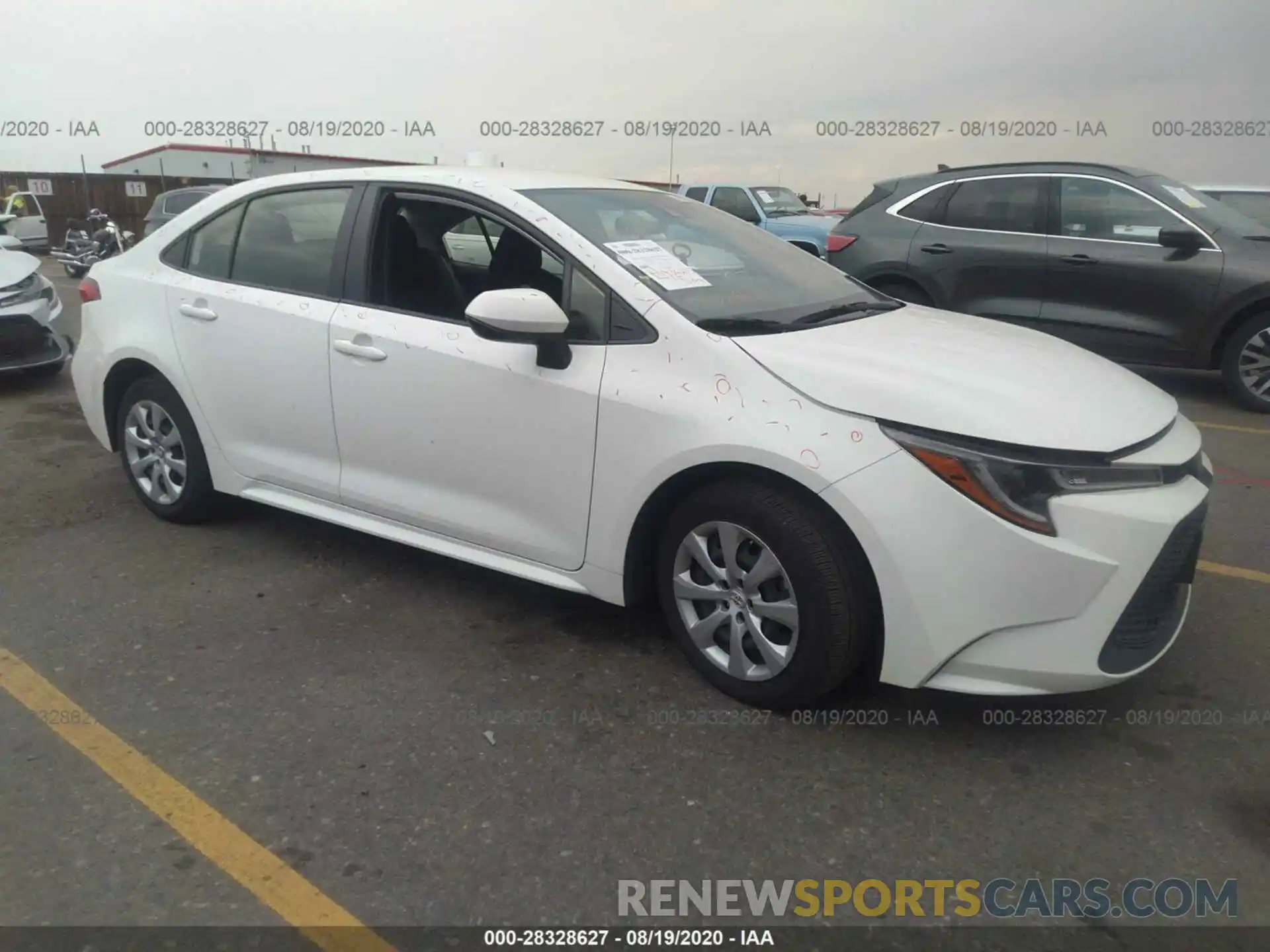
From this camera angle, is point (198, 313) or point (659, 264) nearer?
point (659, 264)

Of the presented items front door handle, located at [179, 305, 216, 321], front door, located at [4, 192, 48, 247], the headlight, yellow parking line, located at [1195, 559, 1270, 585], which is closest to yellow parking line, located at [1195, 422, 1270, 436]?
yellow parking line, located at [1195, 559, 1270, 585]

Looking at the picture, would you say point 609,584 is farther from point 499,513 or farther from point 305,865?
point 305,865

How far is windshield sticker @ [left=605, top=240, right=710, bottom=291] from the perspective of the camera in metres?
3.21

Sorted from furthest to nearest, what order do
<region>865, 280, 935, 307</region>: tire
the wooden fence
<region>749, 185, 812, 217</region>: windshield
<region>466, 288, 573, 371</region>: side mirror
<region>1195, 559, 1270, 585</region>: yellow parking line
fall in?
the wooden fence
<region>749, 185, 812, 217</region>: windshield
<region>865, 280, 935, 307</region>: tire
<region>1195, 559, 1270, 585</region>: yellow parking line
<region>466, 288, 573, 371</region>: side mirror

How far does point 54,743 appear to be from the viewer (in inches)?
113

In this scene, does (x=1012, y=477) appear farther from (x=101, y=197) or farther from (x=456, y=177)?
(x=101, y=197)

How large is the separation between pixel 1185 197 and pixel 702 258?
5.52 m

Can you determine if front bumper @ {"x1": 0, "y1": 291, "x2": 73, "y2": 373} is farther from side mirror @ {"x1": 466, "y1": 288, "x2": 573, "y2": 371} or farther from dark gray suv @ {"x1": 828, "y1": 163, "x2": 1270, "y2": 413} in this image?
dark gray suv @ {"x1": 828, "y1": 163, "x2": 1270, "y2": 413}

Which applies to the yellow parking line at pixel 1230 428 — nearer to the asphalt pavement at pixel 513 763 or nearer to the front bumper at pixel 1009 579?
the asphalt pavement at pixel 513 763

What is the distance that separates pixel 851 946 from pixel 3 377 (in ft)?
26.4

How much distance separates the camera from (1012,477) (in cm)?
256

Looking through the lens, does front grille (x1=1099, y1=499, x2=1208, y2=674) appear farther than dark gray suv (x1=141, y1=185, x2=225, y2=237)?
No

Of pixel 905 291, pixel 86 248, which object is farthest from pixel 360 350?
pixel 86 248

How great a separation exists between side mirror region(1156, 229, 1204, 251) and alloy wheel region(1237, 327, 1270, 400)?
2.45 ft
